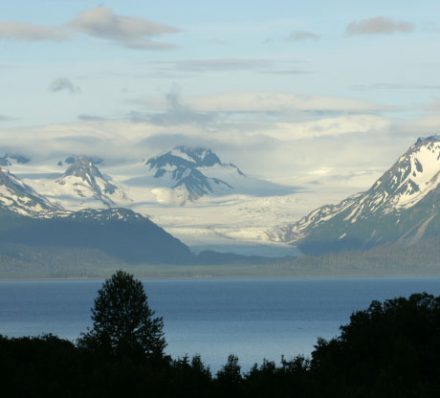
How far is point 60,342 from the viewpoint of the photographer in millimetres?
108188

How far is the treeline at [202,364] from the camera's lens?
85125 mm

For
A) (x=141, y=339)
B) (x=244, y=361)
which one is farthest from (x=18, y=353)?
(x=244, y=361)

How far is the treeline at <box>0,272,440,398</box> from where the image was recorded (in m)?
85.1

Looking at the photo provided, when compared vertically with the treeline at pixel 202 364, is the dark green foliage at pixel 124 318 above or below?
above

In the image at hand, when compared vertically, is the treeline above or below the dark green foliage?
below

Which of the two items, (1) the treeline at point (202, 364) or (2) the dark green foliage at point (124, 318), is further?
(2) the dark green foliage at point (124, 318)

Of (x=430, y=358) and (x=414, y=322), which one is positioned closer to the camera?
(x=430, y=358)

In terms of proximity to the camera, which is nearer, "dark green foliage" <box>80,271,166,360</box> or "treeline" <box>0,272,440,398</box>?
"treeline" <box>0,272,440,398</box>

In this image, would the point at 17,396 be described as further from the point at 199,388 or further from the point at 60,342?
the point at 60,342

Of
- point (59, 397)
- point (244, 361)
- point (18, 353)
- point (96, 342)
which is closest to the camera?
point (59, 397)

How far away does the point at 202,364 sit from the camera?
317 feet

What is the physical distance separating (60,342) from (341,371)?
21.9m

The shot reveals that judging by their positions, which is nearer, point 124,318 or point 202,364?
point 202,364

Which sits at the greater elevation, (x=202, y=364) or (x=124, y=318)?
(x=124, y=318)
